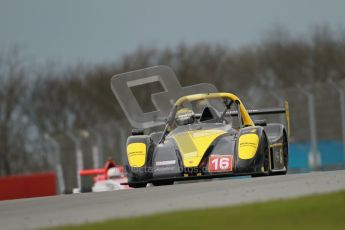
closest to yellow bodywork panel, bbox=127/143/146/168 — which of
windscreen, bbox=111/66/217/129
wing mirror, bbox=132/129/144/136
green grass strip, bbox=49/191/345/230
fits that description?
wing mirror, bbox=132/129/144/136

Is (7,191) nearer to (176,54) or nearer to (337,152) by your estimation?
(337,152)

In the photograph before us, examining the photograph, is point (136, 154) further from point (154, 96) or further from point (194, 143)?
point (154, 96)

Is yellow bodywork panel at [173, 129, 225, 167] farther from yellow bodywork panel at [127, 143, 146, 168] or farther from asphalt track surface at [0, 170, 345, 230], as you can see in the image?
asphalt track surface at [0, 170, 345, 230]

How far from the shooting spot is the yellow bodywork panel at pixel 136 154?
16891 millimetres

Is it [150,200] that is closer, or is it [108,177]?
[150,200]

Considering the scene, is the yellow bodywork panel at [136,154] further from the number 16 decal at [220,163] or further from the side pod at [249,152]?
the side pod at [249,152]

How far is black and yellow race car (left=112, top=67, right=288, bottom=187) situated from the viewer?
1645 centimetres

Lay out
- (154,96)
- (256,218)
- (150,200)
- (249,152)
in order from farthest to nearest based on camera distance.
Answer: (154,96) < (249,152) < (150,200) < (256,218)

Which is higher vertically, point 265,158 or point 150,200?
point 150,200

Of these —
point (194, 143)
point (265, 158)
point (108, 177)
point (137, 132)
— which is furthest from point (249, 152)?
point (108, 177)

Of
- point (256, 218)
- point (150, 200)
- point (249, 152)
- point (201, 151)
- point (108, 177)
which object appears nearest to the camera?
point (256, 218)

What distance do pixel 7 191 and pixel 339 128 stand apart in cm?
845

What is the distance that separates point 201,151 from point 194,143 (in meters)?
0.25

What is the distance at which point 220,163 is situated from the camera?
1645cm
